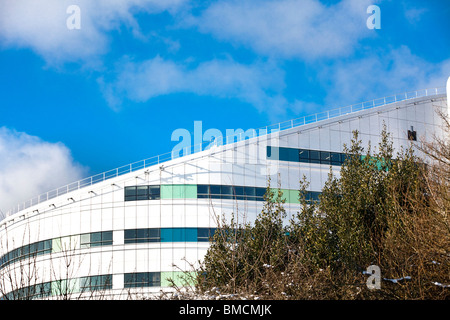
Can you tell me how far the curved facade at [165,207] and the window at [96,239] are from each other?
9 cm

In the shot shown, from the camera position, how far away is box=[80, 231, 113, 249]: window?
4475 cm

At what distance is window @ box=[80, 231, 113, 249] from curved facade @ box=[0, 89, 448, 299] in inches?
3.4

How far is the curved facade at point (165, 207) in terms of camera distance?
144ft

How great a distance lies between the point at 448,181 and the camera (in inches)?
852

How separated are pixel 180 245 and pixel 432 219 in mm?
27525

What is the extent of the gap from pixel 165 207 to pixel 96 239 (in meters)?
6.63

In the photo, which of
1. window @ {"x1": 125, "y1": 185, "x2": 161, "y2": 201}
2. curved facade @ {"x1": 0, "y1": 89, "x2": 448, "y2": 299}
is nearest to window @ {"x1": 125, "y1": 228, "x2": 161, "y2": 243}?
curved facade @ {"x1": 0, "y1": 89, "x2": 448, "y2": 299}

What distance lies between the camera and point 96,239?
45.0 m

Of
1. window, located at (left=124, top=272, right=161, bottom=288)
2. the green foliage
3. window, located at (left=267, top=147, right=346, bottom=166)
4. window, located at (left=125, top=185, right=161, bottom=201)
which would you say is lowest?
window, located at (left=124, top=272, right=161, bottom=288)

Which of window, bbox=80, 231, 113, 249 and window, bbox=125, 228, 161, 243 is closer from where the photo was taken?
window, bbox=125, 228, 161, 243

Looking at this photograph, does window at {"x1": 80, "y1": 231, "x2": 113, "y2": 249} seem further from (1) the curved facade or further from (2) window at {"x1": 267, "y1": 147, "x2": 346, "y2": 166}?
(2) window at {"x1": 267, "y1": 147, "x2": 346, "y2": 166}

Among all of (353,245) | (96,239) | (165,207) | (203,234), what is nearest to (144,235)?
(165,207)
